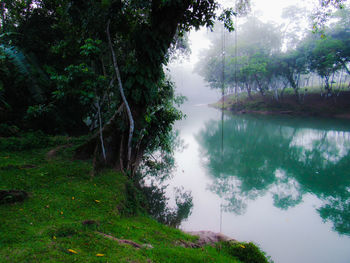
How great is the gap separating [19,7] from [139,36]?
4.71 metres

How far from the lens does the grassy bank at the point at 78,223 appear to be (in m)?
1.91

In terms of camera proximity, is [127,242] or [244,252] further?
[244,252]

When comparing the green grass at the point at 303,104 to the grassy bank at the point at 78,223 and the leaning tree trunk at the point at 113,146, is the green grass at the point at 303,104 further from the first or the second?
the grassy bank at the point at 78,223

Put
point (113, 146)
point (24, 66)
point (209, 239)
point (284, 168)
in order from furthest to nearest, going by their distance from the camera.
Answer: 1. point (284, 168)
2. point (24, 66)
3. point (113, 146)
4. point (209, 239)

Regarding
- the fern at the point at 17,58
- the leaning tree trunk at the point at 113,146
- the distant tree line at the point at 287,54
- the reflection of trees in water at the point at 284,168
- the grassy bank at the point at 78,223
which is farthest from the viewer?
the distant tree line at the point at 287,54

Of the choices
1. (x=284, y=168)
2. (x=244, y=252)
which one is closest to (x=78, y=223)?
(x=244, y=252)

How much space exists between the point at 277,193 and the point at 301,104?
755 inches

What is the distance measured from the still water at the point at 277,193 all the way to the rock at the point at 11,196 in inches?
115

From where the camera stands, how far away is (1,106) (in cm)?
580

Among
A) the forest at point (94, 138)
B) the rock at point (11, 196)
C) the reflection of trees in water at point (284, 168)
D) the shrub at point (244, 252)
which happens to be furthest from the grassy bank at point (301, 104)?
the rock at point (11, 196)

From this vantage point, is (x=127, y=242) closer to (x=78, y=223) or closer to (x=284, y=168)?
(x=78, y=223)

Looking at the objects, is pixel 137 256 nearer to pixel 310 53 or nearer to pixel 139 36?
pixel 139 36

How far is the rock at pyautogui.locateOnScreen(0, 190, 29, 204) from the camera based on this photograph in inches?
100

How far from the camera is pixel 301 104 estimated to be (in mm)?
21844
